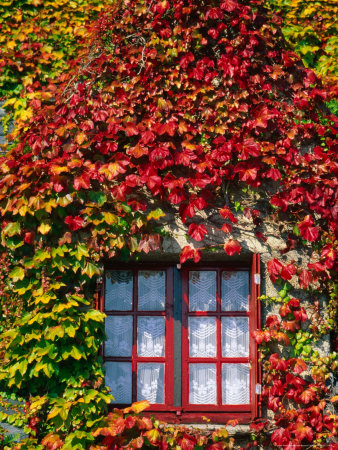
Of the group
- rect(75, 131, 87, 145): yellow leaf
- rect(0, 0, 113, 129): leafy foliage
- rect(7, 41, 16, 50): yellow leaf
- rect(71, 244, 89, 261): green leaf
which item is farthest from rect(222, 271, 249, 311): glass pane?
rect(7, 41, 16, 50): yellow leaf

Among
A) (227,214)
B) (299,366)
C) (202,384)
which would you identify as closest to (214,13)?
(227,214)

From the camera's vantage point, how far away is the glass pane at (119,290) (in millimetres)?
4828

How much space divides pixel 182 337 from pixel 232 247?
2.91 ft

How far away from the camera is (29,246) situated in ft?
15.3

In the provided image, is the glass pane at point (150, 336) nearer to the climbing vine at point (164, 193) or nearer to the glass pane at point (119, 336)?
the glass pane at point (119, 336)

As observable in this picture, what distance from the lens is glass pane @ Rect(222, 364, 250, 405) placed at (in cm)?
470

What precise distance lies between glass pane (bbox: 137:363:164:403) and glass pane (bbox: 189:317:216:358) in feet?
1.03

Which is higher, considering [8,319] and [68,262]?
[68,262]

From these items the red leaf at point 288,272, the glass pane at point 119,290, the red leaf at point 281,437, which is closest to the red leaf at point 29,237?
the glass pane at point 119,290

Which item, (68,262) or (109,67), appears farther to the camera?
(109,67)

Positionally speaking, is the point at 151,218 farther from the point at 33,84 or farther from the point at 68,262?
the point at 33,84

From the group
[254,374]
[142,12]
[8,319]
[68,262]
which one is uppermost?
[142,12]

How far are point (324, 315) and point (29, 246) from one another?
245 centimetres

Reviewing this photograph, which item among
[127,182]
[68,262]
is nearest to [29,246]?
[68,262]
